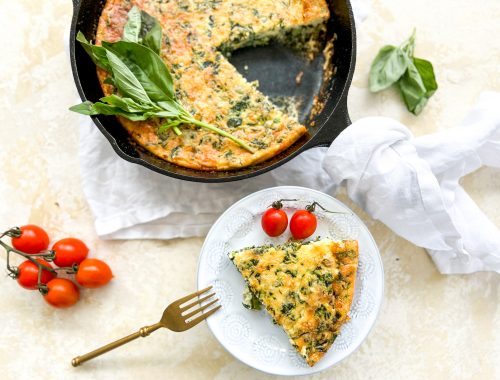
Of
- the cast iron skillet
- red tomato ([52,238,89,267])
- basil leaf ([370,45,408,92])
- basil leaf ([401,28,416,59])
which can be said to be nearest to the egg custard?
the cast iron skillet

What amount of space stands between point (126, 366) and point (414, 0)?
3.22 m

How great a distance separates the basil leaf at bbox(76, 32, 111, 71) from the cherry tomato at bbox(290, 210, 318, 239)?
1.45 meters

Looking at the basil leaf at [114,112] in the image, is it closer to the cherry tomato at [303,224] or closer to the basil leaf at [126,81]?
the basil leaf at [126,81]

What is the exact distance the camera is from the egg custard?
3449 millimetres

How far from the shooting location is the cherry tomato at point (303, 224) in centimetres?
337

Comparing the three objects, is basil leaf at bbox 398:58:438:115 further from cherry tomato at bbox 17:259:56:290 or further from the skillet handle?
cherry tomato at bbox 17:259:56:290

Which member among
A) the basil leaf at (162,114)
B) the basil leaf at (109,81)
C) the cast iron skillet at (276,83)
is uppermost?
the basil leaf at (109,81)

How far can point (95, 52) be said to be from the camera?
320cm

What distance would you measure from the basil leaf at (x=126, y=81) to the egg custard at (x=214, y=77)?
0.25 meters

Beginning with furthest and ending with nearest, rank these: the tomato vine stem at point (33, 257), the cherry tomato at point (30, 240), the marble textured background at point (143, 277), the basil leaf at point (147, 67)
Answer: the marble textured background at point (143, 277) → the cherry tomato at point (30, 240) → the tomato vine stem at point (33, 257) → the basil leaf at point (147, 67)

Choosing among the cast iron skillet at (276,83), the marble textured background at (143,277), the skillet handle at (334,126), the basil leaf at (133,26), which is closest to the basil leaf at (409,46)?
the marble textured background at (143,277)

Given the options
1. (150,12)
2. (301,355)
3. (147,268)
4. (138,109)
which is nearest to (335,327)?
(301,355)

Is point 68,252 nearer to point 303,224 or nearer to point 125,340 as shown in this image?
point 125,340

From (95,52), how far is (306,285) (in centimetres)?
185
